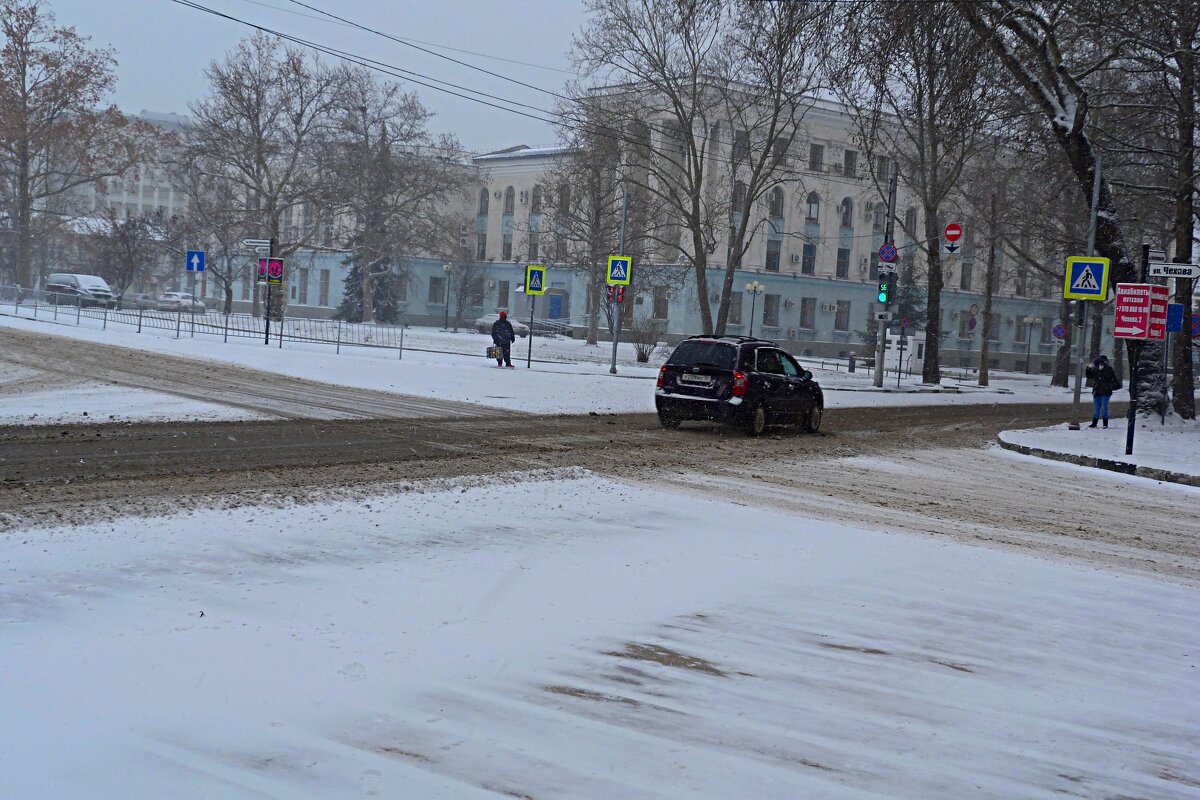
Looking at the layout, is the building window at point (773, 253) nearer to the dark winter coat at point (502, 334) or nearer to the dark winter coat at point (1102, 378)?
the dark winter coat at point (502, 334)

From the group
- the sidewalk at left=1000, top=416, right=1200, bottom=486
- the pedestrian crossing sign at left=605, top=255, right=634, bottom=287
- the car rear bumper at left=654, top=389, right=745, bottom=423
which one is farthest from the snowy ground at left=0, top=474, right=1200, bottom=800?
the pedestrian crossing sign at left=605, top=255, right=634, bottom=287

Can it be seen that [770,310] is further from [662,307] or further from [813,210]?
[662,307]

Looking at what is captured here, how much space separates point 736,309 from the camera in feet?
249

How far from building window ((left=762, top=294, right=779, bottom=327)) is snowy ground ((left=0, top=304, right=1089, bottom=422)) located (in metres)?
22.8

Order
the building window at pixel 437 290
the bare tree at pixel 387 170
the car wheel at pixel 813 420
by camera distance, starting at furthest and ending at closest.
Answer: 1. the building window at pixel 437 290
2. the bare tree at pixel 387 170
3. the car wheel at pixel 813 420

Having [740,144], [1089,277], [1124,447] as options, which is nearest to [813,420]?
[1124,447]

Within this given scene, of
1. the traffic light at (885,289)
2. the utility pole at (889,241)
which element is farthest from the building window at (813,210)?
the traffic light at (885,289)

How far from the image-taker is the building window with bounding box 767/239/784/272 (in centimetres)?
7712

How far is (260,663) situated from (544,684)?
4.53ft

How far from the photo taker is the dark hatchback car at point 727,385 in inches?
765

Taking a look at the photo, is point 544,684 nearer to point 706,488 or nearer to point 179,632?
point 179,632

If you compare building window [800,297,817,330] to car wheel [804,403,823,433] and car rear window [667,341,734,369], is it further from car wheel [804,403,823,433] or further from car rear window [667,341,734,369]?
car rear window [667,341,734,369]

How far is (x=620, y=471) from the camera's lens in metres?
13.8

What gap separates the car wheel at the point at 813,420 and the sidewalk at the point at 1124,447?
3390mm
